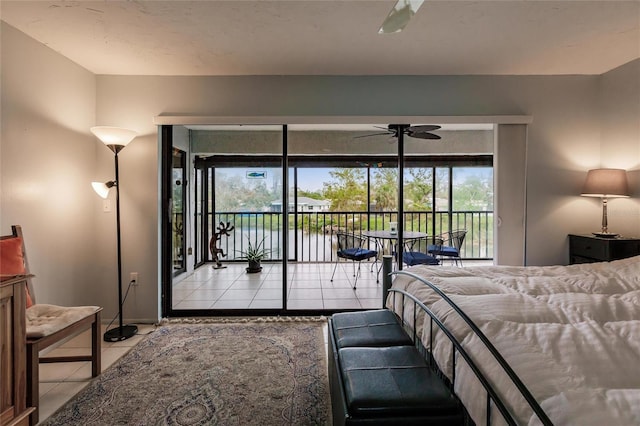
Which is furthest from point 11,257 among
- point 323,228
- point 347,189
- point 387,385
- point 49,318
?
point 347,189

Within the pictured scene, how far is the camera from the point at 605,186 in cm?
294

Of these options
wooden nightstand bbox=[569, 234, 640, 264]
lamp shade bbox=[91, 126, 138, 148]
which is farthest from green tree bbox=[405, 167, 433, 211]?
lamp shade bbox=[91, 126, 138, 148]

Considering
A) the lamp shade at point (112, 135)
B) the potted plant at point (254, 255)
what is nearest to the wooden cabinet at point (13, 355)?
the lamp shade at point (112, 135)

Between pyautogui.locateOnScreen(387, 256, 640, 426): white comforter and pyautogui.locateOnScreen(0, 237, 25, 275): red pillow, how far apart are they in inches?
103

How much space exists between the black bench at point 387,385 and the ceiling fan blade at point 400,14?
1.64m

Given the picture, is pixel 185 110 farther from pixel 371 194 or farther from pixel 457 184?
pixel 457 184

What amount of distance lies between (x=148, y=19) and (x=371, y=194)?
12.1ft

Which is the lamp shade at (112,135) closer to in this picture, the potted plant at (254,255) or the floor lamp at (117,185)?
the floor lamp at (117,185)

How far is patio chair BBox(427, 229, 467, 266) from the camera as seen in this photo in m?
4.28

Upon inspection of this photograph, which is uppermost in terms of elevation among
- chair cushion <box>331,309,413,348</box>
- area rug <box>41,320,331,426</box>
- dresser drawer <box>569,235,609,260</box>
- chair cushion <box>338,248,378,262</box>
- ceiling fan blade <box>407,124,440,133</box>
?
ceiling fan blade <box>407,124,440,133</box>

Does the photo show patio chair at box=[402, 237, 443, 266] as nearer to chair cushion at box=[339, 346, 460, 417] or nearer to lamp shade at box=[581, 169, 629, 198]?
lamp shade at box=[581, 169, 629, 198]

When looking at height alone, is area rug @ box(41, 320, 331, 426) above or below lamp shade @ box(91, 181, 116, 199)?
below

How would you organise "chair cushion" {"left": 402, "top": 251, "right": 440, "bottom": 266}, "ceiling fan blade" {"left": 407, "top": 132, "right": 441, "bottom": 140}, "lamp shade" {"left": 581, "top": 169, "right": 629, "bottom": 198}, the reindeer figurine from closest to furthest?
"lamp shade" {"left": 581, "top": 169, "right": 629, "bottom": 198}, "ceiling fan blade" {"left": 407, "top": 132, "right": 441, "bottom": 140}, "chair cushion" {"left": 402, "top": 251, "right": 440, "bottom": 266}, the reindeer figurine

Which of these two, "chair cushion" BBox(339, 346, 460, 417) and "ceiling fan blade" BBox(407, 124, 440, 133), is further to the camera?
"ceiling fan blade" BBox(407, 124, 440, 133)
